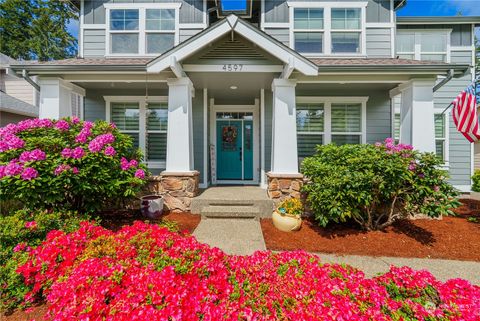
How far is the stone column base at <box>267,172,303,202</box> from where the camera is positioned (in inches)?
183

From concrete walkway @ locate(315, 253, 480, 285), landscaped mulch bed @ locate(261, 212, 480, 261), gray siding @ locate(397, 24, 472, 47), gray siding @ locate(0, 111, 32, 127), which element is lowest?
concrete walkway @ locate(315, 253, 480, 285)

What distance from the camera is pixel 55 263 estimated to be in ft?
6.89

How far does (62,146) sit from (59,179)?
0.58 metres

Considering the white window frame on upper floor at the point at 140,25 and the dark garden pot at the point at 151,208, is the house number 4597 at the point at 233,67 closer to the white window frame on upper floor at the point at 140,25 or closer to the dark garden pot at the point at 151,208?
the white window frame on upper floor at the point at 140,25

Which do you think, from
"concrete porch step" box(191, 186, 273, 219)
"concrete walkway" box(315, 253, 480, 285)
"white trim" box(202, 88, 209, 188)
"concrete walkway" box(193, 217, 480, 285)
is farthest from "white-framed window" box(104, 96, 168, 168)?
"concrete walkway" box(315, 253, 480, 285)

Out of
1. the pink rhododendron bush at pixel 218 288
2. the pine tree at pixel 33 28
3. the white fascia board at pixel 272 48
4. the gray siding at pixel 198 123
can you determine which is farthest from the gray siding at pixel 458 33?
the pine tree at pixel 33 28

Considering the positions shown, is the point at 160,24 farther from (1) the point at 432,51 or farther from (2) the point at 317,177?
(1) the point at 432,51

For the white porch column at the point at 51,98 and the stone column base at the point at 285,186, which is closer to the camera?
the stone column base at the point at 285,186

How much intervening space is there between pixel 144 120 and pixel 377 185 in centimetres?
623

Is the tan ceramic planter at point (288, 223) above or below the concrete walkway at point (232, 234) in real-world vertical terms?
above

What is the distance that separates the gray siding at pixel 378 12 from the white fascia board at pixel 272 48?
395 cm

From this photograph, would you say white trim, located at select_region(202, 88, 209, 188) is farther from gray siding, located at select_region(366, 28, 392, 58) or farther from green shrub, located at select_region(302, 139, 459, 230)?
gray siding, located at select_region(366, 28, 392, 58)

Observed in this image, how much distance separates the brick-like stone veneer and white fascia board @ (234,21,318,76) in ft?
10.4

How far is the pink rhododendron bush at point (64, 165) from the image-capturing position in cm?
310
